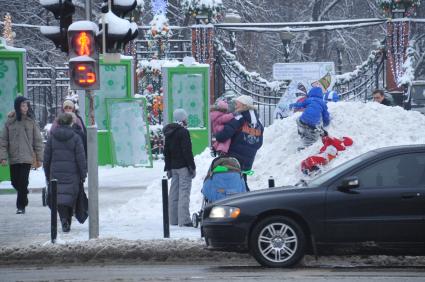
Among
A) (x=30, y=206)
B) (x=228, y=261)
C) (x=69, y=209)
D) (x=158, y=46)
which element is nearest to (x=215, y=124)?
(x=69, y=209)

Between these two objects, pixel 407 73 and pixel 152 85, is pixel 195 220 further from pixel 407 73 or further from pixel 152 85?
pixel 152 85

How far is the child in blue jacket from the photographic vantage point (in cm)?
1793

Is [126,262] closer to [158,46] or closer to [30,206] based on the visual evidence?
[30,206]

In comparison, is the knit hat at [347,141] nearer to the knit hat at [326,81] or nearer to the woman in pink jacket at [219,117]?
the woman in pink jacket at [219,117]

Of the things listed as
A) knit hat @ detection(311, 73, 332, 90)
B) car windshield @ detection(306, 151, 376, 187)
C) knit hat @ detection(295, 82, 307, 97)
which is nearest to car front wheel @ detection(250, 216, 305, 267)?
car windshield @ detection(306, 151, 376, 187)

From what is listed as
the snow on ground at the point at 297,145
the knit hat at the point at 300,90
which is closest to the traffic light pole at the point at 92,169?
the snow on ground at the point at 297,145

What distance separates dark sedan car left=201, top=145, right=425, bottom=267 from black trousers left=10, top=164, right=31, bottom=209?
6593 mm

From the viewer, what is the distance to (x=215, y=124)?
614 inches

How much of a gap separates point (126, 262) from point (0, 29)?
3053 cm

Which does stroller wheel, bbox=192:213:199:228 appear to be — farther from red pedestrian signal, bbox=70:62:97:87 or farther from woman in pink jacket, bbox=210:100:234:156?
red pedestrian signal, bbox=70:62:97:87

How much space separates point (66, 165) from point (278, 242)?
177 inches

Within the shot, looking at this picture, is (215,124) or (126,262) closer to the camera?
(126,262)

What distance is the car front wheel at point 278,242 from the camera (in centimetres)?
1142

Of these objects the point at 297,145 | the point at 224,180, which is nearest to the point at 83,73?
the point at 224,180
